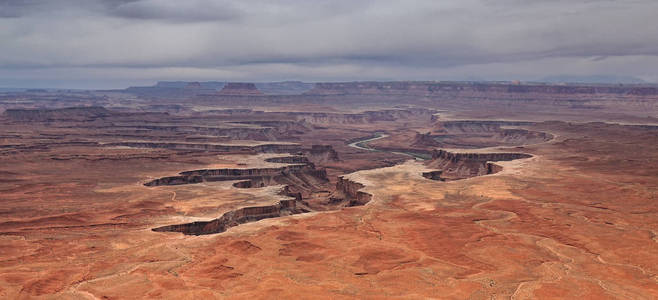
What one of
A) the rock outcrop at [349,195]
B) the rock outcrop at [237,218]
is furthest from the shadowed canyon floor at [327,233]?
the rock outcrop at [349,195]

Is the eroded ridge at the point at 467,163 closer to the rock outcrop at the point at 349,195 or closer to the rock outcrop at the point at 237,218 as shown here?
the rock outcrop at the point at 349,195

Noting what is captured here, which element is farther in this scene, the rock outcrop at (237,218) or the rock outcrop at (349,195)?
the rock outcrop at (349,195)

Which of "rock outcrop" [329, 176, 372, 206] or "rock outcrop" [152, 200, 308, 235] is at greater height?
"rock outcrop" [152, 200, 308, 235]

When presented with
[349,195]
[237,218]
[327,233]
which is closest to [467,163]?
[349,195]

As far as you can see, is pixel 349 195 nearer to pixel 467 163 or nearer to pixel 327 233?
pixel 327 233

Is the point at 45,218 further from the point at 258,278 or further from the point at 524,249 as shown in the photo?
the point at 524,249

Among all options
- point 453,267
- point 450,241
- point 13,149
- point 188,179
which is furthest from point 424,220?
point 13,149

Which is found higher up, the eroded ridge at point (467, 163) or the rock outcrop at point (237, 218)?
the rock outcrop at point (237, 218)

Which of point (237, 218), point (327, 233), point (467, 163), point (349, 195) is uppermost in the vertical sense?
point (327, 233)

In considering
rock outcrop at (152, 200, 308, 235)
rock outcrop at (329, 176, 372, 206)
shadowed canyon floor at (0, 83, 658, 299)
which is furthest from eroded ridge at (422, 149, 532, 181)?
rock outcrop at (152, 200, 308, 235)

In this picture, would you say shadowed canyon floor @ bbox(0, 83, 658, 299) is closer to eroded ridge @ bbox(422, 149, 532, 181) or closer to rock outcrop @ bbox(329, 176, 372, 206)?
rock outcrop @ bbox(329, 176, 372, 206)

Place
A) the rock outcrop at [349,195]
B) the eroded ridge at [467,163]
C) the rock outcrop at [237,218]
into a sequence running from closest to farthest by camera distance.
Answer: the rock outcrop at [237,218] < the rock outcrop at [349,195] < the eroded ridge at [467,163]
